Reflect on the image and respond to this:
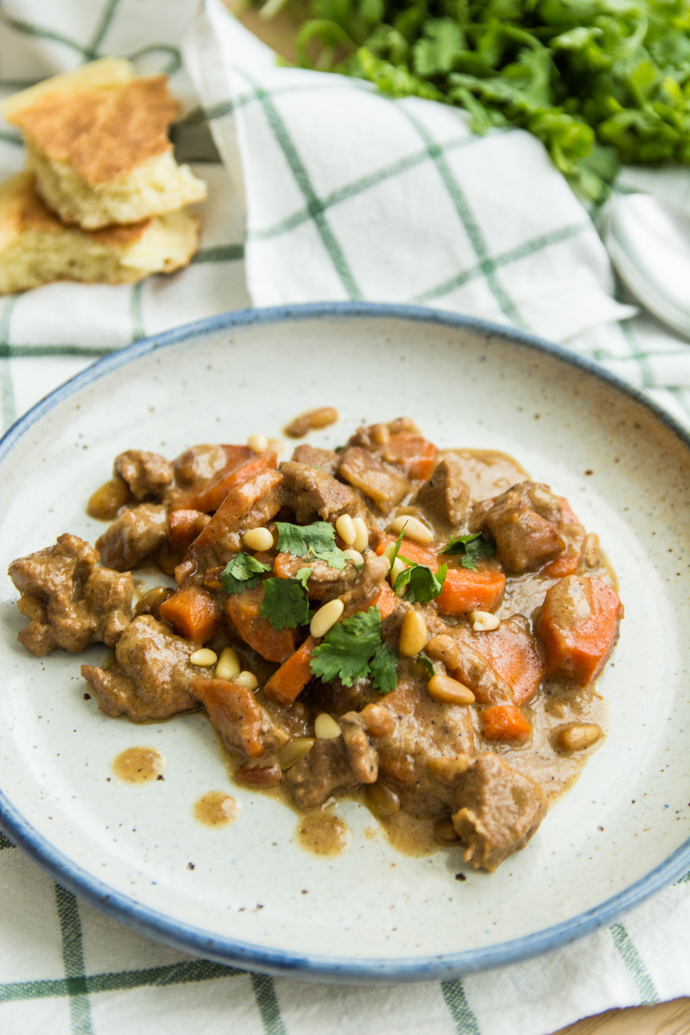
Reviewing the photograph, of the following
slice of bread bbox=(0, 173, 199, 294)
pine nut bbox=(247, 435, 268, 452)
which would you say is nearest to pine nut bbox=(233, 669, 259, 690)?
pine nut bbox=(247, 435, 268, 452)

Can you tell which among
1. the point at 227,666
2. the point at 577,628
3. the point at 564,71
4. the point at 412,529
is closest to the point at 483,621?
the point at 577,628

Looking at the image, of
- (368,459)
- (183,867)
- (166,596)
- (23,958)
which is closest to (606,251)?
(368,459)

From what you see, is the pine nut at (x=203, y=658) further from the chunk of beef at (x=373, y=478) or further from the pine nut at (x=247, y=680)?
the chunk of beef at (x=373, y=478)

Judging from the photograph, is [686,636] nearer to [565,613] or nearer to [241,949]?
[565,613]

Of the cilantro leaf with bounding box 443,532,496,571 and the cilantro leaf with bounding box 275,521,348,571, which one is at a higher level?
the cilantro leaf with bounding box 275,521,348,571

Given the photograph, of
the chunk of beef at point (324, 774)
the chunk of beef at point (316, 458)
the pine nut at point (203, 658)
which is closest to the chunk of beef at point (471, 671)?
the chunk of beef at point (324, 774)

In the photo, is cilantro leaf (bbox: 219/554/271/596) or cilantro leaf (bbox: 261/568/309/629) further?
cilantro leaf (bbox: 219/554/271/596)

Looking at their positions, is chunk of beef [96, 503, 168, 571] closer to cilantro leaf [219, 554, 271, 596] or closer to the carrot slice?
cilantro leaf [219, 554, 271, 596]

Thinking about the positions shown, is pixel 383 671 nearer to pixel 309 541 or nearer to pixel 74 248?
pixel 309 541
